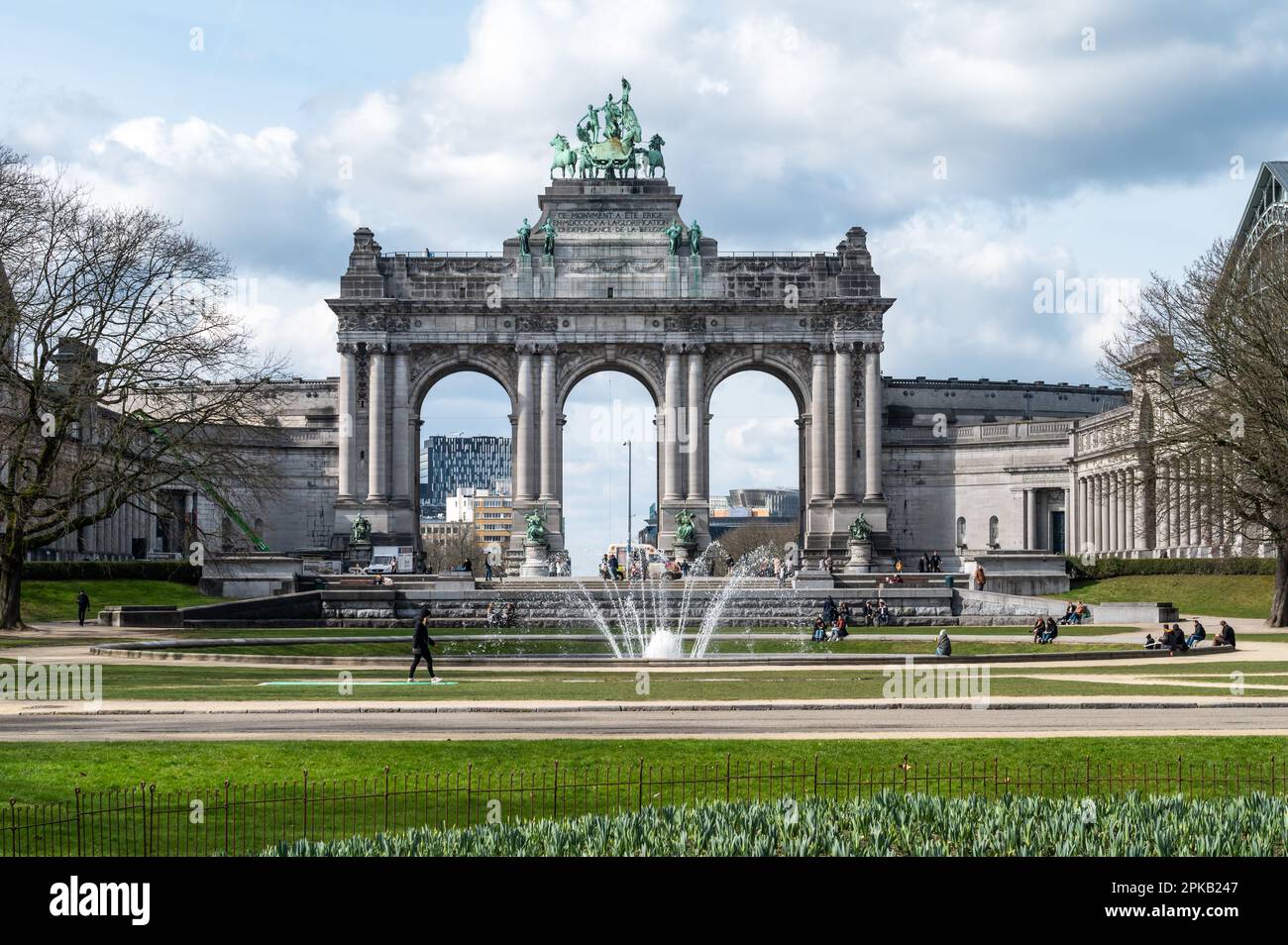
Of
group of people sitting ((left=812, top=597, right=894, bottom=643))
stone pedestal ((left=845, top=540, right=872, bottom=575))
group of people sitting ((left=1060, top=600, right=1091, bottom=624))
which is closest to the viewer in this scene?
group of people sitting ((left=812, top=597, right=894, bottom=643))

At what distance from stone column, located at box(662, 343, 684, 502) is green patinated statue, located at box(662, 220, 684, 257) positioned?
6.34m

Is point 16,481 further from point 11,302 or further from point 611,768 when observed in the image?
point 611,768

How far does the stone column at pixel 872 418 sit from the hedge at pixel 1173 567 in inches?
719

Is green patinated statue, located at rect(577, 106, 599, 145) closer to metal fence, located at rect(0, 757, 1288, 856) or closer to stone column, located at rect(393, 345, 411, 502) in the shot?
stone column, located at rect(393, 345, 411, 502)

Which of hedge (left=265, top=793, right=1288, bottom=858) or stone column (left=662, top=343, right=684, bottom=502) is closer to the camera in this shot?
hedge (left=265, top=793, right=1288, bottom=858)

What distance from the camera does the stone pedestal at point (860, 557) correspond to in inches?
3962

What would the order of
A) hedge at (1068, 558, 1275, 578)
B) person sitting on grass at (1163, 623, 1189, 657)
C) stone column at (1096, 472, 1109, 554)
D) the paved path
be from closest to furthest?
the paved path
person sitting on grass at (1163, 623, 1189, 657)
hedge at (1068, 558, 1275, 578)
stone column at (1096, 472, 1109, 554)

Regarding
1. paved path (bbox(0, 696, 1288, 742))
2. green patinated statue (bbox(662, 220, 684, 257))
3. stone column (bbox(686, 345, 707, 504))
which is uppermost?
green patinated statue (bbox(662, 220, 684, 257))

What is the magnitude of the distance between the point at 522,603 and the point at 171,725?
45762 millimetres

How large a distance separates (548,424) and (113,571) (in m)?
34.5

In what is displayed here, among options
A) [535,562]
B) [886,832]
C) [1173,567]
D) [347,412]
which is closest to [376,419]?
[347,412]

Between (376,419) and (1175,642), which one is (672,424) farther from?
(1175,642)

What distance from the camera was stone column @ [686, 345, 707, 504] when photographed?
106 metres

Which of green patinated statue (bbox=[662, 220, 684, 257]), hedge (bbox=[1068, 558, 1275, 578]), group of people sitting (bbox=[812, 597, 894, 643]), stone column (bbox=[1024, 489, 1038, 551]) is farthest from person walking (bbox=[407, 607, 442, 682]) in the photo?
stone column (bbox=[1024, 489, 1038, 551])
